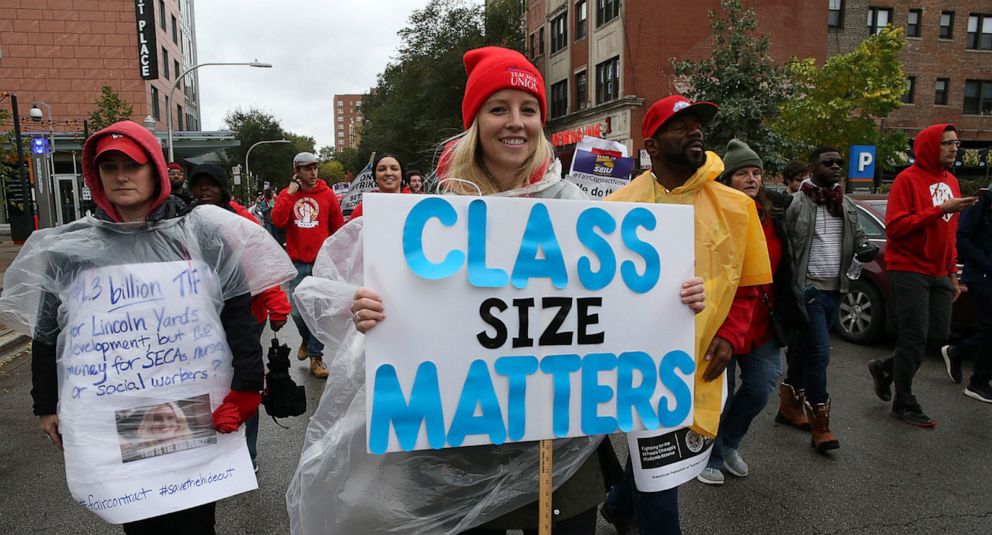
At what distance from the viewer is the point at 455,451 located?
70.9 inches

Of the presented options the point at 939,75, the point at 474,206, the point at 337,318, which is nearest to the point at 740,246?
the point at 474,206

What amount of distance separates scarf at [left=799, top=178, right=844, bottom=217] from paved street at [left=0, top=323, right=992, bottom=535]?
5.18 ft

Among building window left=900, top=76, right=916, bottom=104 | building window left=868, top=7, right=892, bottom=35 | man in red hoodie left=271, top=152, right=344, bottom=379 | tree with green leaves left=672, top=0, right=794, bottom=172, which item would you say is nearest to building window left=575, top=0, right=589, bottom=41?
building window left=868, top=7, right=892, bottom=35

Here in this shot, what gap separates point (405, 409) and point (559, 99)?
3287 centimetres

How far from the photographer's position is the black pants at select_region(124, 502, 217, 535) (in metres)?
2.04

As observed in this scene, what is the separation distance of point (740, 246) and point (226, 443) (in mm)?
A: 1907

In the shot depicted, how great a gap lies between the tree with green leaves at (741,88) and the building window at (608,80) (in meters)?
11.3

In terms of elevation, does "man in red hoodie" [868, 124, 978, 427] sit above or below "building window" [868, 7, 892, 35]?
below

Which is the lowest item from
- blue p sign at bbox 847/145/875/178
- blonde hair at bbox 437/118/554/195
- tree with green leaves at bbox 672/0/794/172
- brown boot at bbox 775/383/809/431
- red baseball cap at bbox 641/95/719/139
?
brown boot at bbox 775/383/809/431

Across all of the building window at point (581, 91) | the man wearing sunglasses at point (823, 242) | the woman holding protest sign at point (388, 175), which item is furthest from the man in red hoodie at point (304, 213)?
the building window at point (581, 91)

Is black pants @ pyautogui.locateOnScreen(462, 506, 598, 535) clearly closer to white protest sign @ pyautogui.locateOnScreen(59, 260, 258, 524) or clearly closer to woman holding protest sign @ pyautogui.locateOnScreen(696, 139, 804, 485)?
white protest sign @ pyautogui.locateOnScreen(59, 260, 258, 524)

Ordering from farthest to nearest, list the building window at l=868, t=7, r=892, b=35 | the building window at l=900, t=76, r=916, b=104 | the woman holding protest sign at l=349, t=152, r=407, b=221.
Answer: the building window at l=900, t=76, r=916, b=104 → the building window at l=868, t=7, r=892, b=35 → the woman holding protest sign at l=349, t=152, r=407, b=221

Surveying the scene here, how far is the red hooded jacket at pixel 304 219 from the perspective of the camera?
6246 mm

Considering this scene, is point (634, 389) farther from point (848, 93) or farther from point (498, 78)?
point (848, 93)
